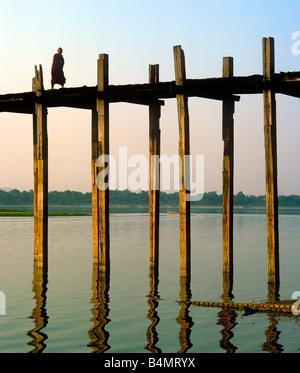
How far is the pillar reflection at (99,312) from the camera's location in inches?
508

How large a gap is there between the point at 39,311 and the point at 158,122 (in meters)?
6.24

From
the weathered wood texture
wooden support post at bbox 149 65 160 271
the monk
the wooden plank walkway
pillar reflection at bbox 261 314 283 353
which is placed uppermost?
the monk

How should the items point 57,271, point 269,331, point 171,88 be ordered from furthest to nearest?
point 57,271
point 171,88
point 269,331

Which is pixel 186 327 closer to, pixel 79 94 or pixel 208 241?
pixel 79 94

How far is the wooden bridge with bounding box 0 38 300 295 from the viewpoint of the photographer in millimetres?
16688

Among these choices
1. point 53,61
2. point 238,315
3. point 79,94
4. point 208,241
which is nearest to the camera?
point 238,315

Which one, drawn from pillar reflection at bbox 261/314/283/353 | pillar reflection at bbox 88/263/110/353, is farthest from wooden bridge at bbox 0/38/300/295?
pillar reflection at bbox 261/314/283/353

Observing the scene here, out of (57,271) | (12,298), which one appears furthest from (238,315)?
(57,271)

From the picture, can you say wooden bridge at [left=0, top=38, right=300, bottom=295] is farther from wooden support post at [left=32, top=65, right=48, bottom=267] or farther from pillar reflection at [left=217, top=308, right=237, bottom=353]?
pillar reflection at [left=217, top=308, right=237, bottom=353]

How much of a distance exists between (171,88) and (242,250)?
749 inches

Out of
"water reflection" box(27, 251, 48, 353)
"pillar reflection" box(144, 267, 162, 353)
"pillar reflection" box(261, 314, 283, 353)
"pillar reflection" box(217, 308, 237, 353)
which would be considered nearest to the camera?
"pillar reflection" box(261, 314, 283, 353)

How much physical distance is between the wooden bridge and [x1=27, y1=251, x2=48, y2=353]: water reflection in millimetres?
356

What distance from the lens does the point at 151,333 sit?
13719 mm

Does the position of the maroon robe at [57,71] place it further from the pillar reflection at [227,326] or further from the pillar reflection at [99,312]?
the pillar reflection at [227,326]
